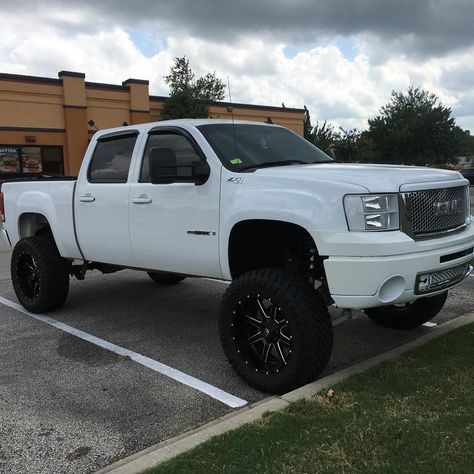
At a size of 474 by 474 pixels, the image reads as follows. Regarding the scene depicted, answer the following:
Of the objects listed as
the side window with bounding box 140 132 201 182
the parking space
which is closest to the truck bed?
the parking space

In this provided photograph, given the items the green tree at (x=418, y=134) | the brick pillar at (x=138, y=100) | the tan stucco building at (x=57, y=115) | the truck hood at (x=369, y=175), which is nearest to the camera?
the truck hood at (x=369, y=175)

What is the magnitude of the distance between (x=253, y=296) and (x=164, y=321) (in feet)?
7.64

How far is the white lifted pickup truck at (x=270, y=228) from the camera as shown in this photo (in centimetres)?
371

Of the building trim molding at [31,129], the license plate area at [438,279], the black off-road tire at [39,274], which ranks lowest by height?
the black off-road tire at [39,274]

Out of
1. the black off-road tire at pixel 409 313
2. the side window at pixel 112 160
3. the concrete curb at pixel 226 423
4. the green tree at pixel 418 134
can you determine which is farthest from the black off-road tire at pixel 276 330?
the green tree at pixel 418 134

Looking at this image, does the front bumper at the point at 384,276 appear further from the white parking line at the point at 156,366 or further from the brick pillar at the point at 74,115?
the brick pillar at the point at 74,115

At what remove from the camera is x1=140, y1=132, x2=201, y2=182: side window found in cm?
484

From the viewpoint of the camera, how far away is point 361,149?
176 ft

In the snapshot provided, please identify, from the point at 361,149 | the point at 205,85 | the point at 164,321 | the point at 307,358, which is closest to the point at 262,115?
the point at 205,85

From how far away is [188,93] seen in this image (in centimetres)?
3088

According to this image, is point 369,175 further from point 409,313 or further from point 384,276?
point 409,313

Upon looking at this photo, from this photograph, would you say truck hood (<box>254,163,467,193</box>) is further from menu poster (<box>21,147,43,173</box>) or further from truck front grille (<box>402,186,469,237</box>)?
menu poster (<box>21,147,43,173</box>)

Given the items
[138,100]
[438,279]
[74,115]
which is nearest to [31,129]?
[74,115]

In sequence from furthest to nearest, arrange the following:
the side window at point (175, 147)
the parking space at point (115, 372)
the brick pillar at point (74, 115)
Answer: the brick pillar at point (74, 115) → the side window at point (175, 147) → the parking space at point (115, 372)
